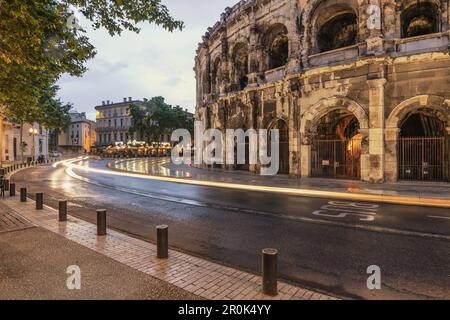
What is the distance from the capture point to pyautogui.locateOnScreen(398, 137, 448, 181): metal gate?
1630 cm

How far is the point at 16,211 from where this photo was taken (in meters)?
9.16

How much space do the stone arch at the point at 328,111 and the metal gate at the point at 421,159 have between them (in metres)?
2.57

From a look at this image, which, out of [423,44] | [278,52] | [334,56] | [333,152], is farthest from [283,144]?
[423,44]

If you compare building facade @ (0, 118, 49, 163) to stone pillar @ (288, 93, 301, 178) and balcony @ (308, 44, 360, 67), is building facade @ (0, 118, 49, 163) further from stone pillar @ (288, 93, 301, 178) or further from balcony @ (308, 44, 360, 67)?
balcony @ (308, 44, 360, 67)

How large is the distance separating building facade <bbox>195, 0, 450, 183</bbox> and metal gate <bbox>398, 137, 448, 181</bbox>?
0.06 meters

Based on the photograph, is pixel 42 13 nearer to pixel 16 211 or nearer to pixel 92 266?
Result: pixel 16 211

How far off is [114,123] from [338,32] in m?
79.2

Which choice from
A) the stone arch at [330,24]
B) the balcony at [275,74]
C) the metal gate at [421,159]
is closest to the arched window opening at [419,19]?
the stone arch at [330,24]

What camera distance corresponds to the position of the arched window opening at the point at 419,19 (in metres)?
16.6

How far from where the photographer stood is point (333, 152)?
1916cm
